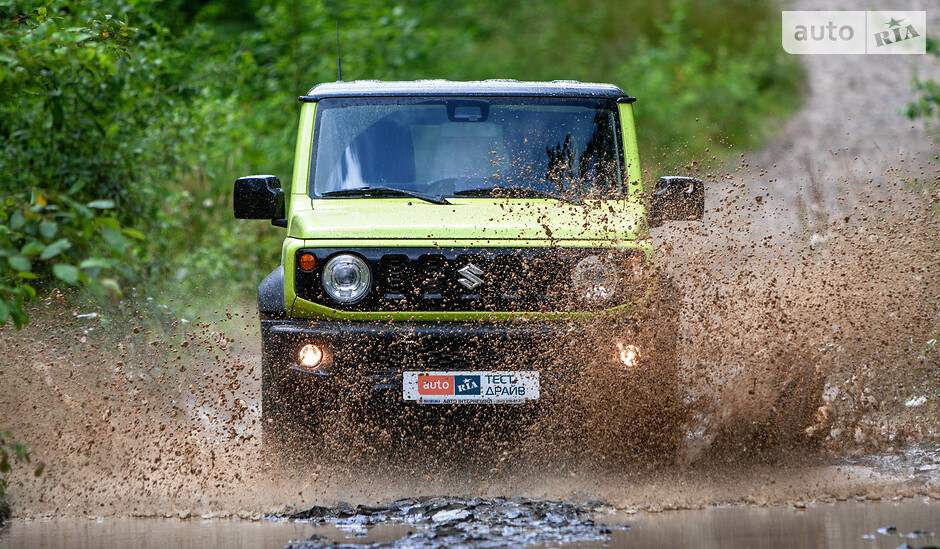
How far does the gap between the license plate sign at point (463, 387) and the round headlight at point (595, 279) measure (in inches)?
19.9

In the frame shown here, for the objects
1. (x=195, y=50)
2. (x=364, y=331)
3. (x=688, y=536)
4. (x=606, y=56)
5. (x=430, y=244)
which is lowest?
(x=688, y=536)

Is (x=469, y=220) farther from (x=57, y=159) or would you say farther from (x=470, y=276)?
(x=57, y=159)

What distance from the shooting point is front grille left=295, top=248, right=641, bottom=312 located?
17.9 ft

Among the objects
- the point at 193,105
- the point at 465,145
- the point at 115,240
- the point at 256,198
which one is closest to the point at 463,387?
the point at 465,145

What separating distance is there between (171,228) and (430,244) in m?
6.91

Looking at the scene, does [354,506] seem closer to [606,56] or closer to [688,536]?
[688,536]

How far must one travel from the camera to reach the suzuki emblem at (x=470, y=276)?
549 cm

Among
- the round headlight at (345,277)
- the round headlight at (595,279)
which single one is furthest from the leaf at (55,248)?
the round headlight at (595,279)

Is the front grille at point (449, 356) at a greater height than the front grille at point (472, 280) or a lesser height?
lesser

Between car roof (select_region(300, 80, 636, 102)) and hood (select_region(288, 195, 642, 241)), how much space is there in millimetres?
731

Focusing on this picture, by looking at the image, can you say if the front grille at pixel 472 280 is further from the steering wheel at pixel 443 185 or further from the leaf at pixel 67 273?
the leaf at pixel 67 273

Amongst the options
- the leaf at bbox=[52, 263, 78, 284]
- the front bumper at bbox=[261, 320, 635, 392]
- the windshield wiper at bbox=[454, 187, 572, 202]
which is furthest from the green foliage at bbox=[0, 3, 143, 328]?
the windshield wiper at bbox=[454, 187, 572, 202]

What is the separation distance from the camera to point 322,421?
5.44m

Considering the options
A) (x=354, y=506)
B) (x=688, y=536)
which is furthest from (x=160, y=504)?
(x=688, y=536)
